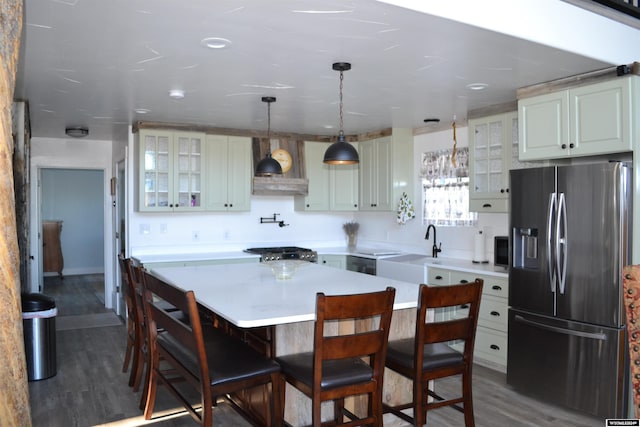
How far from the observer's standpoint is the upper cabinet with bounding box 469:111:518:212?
4.38 metres

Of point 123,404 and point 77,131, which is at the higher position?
point 77,131

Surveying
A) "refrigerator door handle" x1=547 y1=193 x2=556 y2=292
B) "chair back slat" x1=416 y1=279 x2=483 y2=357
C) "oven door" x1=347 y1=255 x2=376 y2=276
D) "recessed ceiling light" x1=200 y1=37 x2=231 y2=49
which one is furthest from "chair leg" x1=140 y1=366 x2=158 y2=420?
"oven door" x1=347 y1=255 x2=376 y2=276

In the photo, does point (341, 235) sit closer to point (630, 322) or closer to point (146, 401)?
point (146, 401)

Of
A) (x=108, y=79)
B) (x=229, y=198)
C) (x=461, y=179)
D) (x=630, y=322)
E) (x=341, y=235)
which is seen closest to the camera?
(x=630, y=322)

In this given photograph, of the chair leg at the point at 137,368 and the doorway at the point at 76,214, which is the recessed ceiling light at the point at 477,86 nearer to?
the chair leg at the point at 137,368

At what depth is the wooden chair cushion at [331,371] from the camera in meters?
2.32

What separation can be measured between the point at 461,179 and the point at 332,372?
3.56 meters

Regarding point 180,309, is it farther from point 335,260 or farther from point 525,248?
point 335,260

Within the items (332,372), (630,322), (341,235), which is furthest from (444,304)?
(341,235)

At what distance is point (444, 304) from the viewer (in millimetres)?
2502

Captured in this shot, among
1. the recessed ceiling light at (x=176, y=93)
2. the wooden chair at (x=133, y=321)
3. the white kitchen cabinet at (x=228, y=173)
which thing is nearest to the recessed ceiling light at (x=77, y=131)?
the white kitchen cabinet at (x=228, y=173)

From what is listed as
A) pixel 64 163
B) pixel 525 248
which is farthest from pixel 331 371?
pixel 64 163

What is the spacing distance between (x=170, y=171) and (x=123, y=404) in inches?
106

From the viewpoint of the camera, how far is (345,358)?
233cm
